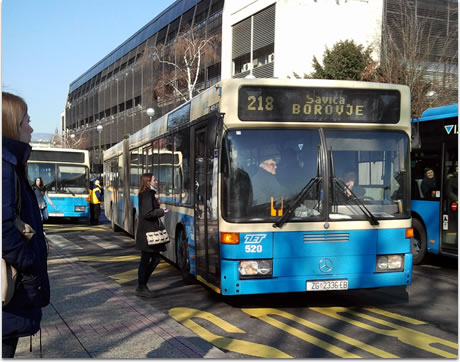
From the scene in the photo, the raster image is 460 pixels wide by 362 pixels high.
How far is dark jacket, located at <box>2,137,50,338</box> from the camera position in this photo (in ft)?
9.75

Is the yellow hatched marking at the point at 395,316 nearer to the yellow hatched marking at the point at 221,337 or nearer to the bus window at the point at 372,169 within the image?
the bus window at the point at 372,169

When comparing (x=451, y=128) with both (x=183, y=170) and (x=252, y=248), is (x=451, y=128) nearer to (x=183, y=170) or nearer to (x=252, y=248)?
(x=183, y=170)

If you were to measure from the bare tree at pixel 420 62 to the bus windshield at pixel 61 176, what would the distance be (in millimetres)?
14163

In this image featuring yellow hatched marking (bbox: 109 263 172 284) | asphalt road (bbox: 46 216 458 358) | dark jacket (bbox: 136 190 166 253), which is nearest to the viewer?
asphalt road (bbox: 46 216 458 358)

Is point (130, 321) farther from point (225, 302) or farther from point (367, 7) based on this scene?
point (367, 7)

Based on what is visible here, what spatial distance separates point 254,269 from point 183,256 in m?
2.78

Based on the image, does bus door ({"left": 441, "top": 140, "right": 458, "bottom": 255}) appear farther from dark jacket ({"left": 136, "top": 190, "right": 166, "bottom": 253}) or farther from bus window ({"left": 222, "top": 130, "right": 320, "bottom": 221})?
dark jacket ({"left": 136, "top": 190, "right": 166, "bottom": 253})

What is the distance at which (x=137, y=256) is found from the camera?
13.5 metres

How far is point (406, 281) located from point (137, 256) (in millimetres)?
7442

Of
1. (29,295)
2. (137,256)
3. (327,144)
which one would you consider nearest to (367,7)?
(137,256)

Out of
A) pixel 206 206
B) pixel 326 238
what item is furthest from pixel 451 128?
pixel 206 206

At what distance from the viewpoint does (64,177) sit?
22688 mm

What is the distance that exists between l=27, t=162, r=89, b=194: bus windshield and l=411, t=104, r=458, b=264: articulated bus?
47.2 feet

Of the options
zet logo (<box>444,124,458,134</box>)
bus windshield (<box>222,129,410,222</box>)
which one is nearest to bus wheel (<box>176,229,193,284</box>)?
bus windshield (<box>222,129,410,222</box>)
